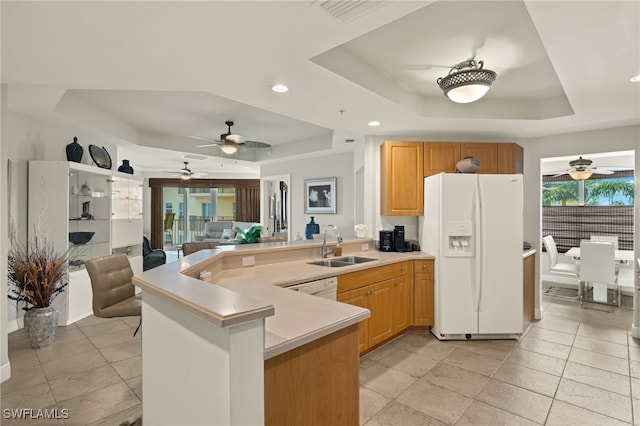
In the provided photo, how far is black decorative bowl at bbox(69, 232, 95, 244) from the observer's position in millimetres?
4185

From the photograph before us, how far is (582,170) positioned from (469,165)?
10.5ft

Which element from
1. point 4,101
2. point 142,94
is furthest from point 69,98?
point 4,101

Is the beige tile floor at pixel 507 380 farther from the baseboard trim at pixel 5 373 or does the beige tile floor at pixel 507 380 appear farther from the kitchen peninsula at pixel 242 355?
the baseboard trim at pixel 5 373

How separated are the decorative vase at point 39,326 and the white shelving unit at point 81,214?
713 millimetres

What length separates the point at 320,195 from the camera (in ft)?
21.3

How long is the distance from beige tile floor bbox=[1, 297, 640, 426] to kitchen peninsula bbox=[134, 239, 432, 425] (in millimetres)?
945

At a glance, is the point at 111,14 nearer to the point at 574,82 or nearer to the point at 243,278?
the point at 243,278

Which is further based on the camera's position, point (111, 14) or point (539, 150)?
point (539, 150)

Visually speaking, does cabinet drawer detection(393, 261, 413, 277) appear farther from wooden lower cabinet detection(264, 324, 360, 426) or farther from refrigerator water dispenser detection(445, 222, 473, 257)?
wooden lower cabinet detection(264, 324, 360, 426)

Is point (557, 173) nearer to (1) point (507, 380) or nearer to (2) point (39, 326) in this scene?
(1) point (507, 380)

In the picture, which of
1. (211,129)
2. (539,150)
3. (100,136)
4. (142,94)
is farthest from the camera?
(211,129)

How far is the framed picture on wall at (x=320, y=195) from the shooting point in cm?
627

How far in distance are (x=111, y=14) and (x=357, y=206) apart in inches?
174

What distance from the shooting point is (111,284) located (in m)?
3.05
